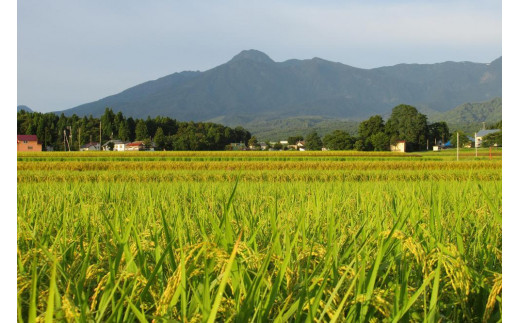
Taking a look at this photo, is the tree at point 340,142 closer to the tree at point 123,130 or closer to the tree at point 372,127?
the tree at point 372,127

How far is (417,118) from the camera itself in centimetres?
9850

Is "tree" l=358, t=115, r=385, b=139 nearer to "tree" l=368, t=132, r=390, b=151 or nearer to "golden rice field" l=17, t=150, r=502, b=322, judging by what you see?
"tree" l=368, t=132, r=390, b=151

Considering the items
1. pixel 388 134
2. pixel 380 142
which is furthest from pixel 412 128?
pixel 380 142

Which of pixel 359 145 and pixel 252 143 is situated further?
pixel 252 143

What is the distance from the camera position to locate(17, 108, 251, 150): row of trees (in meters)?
77.9

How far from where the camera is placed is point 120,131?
9394cm

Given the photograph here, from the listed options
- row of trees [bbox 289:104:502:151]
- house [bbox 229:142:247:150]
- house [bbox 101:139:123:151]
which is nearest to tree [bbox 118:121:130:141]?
house [bbox 101:139:123:151]

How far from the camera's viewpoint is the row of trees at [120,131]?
3068 inches

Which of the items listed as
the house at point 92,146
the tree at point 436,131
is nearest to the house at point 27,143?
the house at point 92,146

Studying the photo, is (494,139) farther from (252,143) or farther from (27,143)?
(27,143)

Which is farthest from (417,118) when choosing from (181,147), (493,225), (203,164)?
(493,225)
